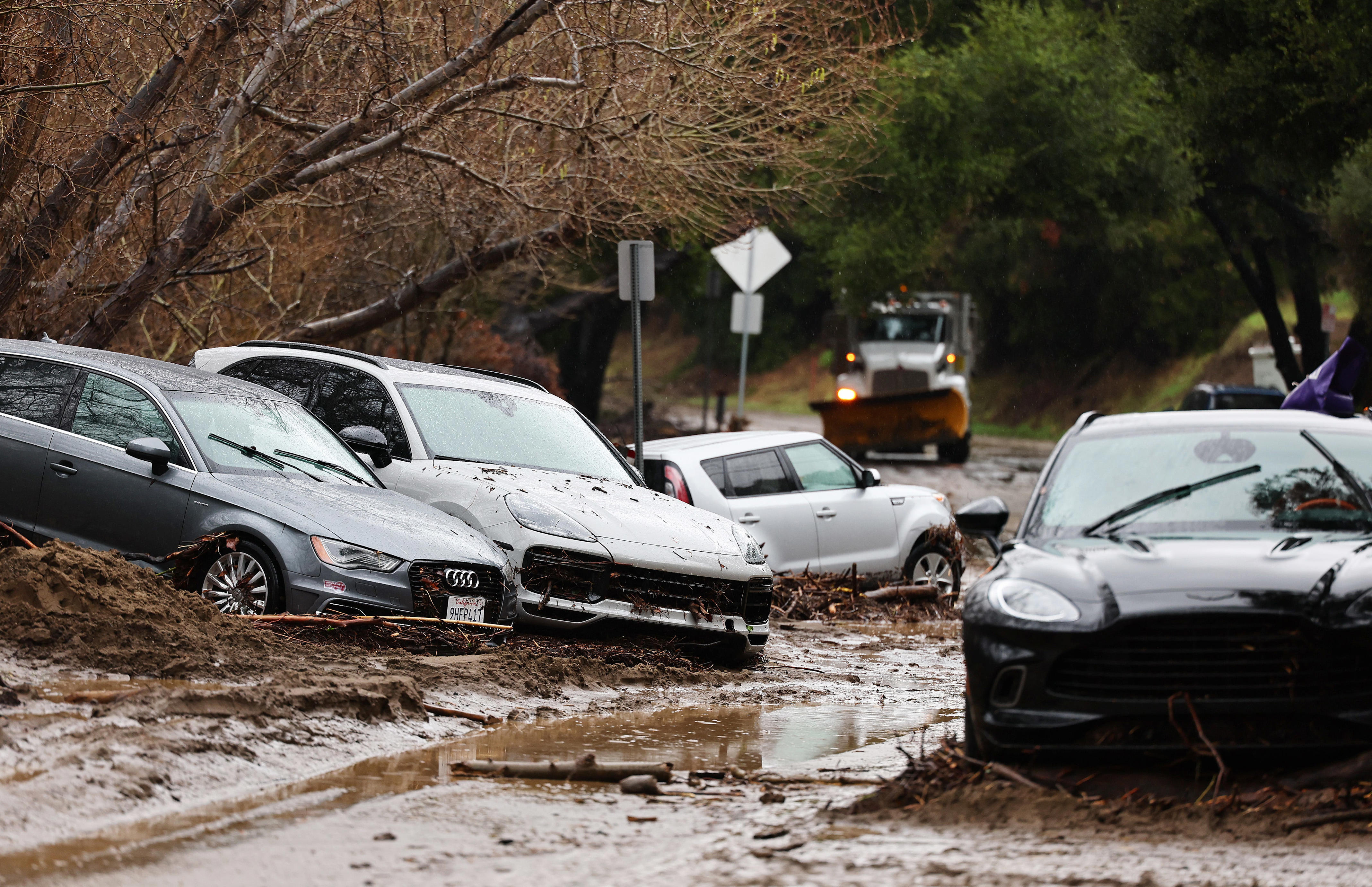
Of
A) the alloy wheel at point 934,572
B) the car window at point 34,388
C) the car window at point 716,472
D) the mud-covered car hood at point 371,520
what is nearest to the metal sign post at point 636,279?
the car window at point 716,472

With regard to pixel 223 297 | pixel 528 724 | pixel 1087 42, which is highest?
pixel 1087 42

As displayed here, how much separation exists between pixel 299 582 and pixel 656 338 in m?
78.8

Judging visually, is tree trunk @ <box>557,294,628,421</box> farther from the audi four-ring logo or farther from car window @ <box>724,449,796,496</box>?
the audi four-ring logo

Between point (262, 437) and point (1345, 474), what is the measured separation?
19.5 ft

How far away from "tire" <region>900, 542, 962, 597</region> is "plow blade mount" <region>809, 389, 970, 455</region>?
14803 mm

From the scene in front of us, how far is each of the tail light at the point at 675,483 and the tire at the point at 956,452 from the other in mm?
19538

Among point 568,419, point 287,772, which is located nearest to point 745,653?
point 568,419

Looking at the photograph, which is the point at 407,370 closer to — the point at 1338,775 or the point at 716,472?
the point at 716,472

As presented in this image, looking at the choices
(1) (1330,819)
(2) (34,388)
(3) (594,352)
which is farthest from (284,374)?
(3) (594,352)

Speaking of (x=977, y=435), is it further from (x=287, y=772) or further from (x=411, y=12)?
(x=287, y=772)

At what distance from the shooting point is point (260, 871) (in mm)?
4809

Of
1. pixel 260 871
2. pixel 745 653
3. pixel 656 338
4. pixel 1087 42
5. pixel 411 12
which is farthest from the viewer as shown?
pixel 656 338

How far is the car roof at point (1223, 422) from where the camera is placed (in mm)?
7273

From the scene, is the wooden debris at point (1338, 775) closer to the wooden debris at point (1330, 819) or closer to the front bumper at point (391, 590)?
the wooden debris at point (1330, 819)
